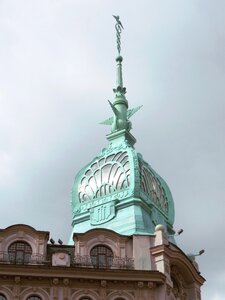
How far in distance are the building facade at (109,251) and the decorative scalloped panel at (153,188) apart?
78mm

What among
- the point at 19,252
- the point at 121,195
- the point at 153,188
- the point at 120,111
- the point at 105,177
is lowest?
the point at 19,252

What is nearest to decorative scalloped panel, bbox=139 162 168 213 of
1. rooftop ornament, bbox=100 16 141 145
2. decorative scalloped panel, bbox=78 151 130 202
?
decorative scalloped panel, bbox=78 151 130 202

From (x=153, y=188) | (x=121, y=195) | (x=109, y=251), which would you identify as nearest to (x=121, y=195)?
(x=121, y=195)

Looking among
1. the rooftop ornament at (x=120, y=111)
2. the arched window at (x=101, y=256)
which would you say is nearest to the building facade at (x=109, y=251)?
the arched window at (x=101, y=256)

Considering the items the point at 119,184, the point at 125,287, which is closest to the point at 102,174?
the point at 119,184

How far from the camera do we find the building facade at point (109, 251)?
35.5 m

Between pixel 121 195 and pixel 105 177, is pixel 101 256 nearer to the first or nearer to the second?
pixel 121 195

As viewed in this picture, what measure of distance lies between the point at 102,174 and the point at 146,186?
339 cm

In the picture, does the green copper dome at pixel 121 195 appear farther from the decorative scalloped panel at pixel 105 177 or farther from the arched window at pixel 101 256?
the arched window at pixel 101 256

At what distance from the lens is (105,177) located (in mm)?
44531

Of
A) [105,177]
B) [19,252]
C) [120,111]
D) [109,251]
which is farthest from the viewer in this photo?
[120,111]

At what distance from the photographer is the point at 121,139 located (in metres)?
48.3

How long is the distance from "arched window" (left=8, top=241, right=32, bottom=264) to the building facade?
60mm

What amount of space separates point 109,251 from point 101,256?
623 mm
